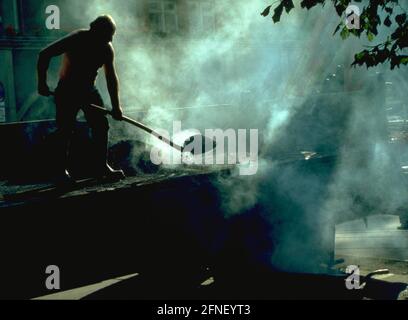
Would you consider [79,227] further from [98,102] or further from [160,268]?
[98,102]

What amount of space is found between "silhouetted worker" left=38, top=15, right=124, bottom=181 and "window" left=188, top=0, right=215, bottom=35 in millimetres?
17768

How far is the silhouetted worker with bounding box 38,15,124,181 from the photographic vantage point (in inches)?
198

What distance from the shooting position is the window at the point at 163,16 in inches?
855

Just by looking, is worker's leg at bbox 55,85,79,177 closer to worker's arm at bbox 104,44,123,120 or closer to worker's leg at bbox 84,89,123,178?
worker's leg at bbox 84,89,123,178

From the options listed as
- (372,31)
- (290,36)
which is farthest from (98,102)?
(290,36)

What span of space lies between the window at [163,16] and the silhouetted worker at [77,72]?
55.5 feet

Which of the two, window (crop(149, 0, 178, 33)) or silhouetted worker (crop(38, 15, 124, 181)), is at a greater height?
window (crop(149, 0, 178, 33))
